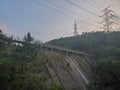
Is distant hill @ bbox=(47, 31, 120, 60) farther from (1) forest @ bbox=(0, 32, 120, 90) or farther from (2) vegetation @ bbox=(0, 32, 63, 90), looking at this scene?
(2) vegetation @ bbox=(0, 32, 63, 90)

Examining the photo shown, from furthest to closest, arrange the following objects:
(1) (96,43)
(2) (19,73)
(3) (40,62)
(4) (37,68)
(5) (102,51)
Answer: (1) (96,43) < (5) (102,51) < (3) (40,62) < (4) (37,68) < (2) (19,73)

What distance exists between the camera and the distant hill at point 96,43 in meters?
38.3

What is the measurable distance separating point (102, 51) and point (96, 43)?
5.32 meters

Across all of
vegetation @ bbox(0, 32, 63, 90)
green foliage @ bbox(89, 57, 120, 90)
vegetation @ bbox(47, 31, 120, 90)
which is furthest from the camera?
vegetation @ bbox(47, 31, 120, 90)

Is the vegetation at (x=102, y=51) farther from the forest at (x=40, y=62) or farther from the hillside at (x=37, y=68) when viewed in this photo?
the hillside at (x=37, y=68)

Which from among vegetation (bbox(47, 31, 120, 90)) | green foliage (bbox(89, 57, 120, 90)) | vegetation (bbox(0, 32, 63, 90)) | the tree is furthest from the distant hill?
vegetation (bbox(0, 32, 63, 90))

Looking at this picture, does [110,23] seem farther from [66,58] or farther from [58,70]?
[58,70]

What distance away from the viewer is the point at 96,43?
143 feet

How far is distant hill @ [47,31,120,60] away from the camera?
38.3 metres

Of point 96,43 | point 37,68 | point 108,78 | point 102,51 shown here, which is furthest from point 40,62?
point 96,43

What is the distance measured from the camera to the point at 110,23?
167 ft

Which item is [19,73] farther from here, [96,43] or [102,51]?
[96,43]

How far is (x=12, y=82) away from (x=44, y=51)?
532 inches

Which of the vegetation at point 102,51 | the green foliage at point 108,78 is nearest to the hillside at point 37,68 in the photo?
the vegetation at point 102,51
